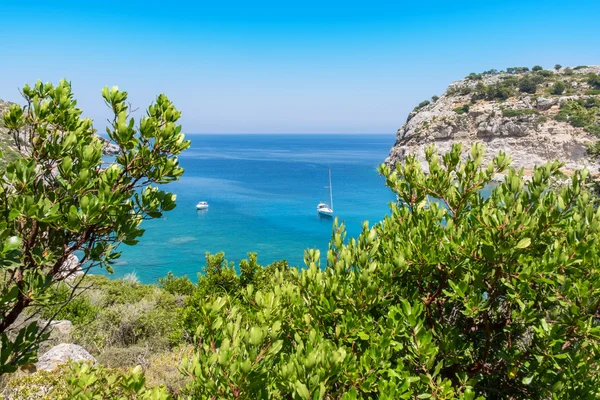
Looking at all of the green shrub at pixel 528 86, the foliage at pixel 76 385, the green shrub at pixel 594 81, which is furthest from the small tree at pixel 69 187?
the green shrub at pixel 594 81

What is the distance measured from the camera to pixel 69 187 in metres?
2.73

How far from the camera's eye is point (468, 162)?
4133 mm

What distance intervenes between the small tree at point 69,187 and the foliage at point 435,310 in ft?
3.32

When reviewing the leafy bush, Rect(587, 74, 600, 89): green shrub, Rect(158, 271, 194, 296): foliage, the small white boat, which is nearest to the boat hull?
the small white boat

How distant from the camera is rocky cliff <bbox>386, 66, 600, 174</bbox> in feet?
173

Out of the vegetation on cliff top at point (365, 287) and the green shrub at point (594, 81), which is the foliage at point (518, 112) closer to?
the green shrub at point (594, 81)

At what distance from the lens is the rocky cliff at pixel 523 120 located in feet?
173

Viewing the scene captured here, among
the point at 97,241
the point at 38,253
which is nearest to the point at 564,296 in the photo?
the point at 97,241

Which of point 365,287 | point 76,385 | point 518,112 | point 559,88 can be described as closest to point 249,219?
point 518,112

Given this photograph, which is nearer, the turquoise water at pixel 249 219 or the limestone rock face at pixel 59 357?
the limestone rock face at pixel 59 357

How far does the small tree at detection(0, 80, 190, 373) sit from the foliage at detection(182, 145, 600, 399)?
1.01 m

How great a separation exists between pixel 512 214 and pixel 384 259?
129 cm

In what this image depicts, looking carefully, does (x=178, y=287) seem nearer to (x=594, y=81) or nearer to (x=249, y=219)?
(x=249, y=219)

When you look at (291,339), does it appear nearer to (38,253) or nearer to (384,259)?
(384,259)
